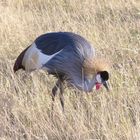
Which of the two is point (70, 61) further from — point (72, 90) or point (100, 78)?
point (72, 90)

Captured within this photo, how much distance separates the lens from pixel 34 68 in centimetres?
392

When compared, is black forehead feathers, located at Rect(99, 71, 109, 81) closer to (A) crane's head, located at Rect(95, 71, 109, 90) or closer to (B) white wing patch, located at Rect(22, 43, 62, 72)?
(A) crane's head, located at Rect(95, 71, 109, 90)

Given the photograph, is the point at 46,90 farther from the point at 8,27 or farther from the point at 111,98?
the point at 8,27

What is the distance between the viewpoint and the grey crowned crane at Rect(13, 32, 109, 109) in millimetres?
3498

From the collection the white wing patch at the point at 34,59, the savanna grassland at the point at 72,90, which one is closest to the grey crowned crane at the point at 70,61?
the white wing patch at the point at 34,59

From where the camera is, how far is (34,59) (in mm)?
3898

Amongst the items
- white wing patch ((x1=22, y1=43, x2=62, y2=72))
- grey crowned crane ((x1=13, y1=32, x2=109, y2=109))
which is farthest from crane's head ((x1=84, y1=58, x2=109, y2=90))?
white wing patch ((x1=22, y1=43, x2=62, y2=72))

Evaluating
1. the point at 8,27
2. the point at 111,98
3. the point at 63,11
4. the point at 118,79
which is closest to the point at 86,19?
the point at 63,11

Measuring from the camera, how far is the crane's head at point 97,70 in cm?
347

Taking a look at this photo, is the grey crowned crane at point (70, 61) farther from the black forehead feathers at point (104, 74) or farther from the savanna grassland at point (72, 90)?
the savanna grassland at point (72, 90)

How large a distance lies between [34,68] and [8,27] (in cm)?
155

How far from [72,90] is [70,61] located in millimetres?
469

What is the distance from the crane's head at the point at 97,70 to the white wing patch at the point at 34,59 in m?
0.33

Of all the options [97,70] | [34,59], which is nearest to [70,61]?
[97,70]
